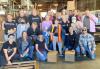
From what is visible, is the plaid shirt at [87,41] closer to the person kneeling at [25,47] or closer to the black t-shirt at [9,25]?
the person kneeling at [25,47]

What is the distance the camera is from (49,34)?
977 cm

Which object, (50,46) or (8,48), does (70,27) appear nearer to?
(50,46)

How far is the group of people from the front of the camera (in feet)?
30.0

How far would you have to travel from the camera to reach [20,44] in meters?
9.06

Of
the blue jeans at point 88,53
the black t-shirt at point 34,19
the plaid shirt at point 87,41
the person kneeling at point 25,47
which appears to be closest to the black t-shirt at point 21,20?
the black t-shirt at point 34,19

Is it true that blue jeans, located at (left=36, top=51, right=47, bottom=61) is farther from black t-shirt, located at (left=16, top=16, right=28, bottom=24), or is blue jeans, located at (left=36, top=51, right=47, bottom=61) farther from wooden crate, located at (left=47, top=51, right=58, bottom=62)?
black t-shirt, located at (left=16, top=16, right=28, bottom=24)

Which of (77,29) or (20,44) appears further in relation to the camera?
(77,29)

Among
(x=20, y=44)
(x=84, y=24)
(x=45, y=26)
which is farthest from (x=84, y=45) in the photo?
(x=20, y=44)

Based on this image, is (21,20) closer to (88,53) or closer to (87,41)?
(87,41)

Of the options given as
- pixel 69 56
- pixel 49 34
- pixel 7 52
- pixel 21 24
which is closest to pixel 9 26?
pixel 21 24

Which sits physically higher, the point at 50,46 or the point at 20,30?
the point at 20,30

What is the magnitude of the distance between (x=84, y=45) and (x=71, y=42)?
49cm

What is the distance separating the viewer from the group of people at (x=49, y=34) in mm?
9141

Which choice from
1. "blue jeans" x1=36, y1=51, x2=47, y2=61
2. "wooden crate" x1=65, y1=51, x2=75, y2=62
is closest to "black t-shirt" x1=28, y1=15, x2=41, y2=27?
"blue jeans" x1=36, y1=51, x2=47, y2=61
